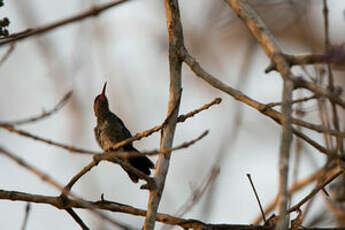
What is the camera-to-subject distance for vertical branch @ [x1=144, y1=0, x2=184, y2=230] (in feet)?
9.37

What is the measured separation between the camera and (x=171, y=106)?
126 inches

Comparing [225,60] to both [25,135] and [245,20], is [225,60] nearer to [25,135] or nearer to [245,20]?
[245,20]

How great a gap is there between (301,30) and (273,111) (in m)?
7.94

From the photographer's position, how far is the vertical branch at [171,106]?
9.37 ft

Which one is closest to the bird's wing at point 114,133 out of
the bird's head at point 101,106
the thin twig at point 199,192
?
the bird's head at point 101,106

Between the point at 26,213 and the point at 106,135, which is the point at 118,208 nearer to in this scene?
the point at 26,213

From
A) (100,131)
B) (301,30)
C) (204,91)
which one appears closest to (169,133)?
(100,131)

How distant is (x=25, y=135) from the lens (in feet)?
7.54

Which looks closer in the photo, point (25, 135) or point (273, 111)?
point (25, 135)

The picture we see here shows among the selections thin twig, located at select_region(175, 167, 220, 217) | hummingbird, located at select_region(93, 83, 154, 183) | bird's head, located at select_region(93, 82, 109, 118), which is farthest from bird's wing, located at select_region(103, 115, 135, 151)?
thin twig, located at select_region(175, 167, 220, 217)

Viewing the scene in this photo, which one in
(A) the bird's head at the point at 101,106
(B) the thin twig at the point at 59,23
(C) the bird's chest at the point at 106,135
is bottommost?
(B) the thin twig at the point at 59,23

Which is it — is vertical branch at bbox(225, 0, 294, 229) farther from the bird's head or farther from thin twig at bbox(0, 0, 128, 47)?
the bird's head

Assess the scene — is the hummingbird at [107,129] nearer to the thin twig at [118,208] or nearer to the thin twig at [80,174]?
the thin twig at [118,208]

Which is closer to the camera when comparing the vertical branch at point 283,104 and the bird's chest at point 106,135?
the vertical branch at point 283,104
